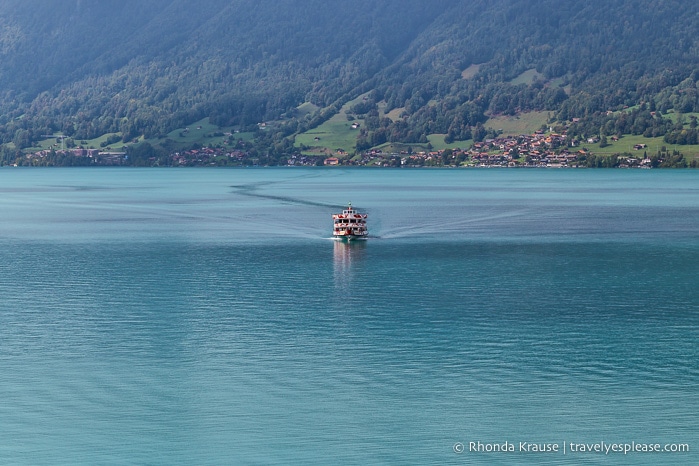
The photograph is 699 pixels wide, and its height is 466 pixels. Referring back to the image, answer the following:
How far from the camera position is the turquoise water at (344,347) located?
3453cm

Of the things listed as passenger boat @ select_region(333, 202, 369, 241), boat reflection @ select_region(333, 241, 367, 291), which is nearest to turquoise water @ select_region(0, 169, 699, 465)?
boat reflection @ select_region(333, 241, 367, 291)

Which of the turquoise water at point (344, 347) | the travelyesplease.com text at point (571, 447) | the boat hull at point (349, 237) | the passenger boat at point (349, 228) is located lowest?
the travelyesplease.com text at point (571, 447)

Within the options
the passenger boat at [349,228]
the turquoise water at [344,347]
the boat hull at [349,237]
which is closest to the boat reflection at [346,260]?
the turquoise water at [344,347]

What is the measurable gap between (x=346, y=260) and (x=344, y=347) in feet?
104

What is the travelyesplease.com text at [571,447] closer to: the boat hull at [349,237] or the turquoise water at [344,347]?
the turquoise water at [344,347]

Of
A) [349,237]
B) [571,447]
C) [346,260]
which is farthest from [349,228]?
[571,447]

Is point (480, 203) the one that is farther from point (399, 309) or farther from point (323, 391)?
point (323, 391)

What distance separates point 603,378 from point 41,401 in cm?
2045

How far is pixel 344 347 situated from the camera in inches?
1828

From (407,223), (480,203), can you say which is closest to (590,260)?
(407,223)

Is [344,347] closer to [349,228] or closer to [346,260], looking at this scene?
[346,260]

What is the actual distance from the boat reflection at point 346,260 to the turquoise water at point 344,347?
0.90ft

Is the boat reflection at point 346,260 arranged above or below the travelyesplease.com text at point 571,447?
above

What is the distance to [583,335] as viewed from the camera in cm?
4866
